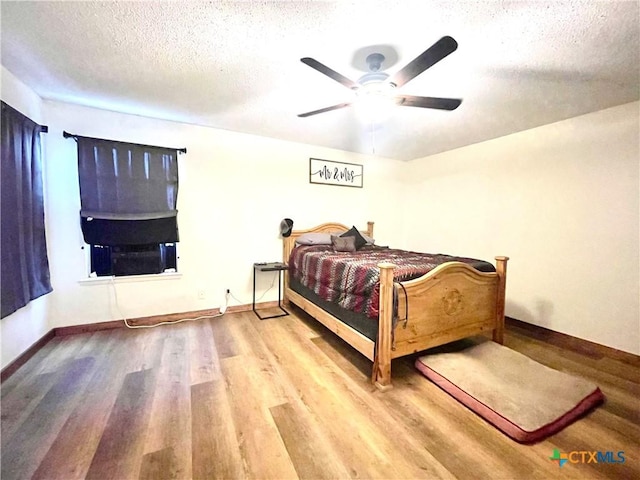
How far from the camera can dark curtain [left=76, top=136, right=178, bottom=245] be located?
8.95ft

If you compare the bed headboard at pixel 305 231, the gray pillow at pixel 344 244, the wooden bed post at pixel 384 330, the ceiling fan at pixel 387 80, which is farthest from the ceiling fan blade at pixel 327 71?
the bed headboard at pixel 305 231

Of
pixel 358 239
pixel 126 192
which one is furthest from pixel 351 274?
pixel 126 192

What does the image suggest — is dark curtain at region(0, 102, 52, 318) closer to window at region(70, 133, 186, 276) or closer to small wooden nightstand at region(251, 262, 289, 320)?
window at region(70, 133, 186, 276)

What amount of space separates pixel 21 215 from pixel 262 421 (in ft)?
7.95

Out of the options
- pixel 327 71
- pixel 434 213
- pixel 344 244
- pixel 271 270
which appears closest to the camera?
pixel 327 71

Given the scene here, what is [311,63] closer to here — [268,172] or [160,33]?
[160,33]

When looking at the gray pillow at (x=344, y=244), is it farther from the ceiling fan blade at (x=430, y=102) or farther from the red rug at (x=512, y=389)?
the ceiling fan blade at (x=430, y=102)

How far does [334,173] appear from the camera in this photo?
412cm

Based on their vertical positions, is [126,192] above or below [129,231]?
above

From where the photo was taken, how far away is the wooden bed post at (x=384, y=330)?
6.22 feet

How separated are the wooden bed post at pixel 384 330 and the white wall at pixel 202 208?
2104 millimetres

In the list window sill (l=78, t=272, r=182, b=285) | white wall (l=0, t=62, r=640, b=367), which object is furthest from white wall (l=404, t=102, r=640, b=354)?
window sill (l=78, t=272, r=182, b=285)

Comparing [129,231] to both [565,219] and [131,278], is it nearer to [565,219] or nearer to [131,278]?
[131,278]

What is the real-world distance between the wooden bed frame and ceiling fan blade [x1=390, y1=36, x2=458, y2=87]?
119cm
